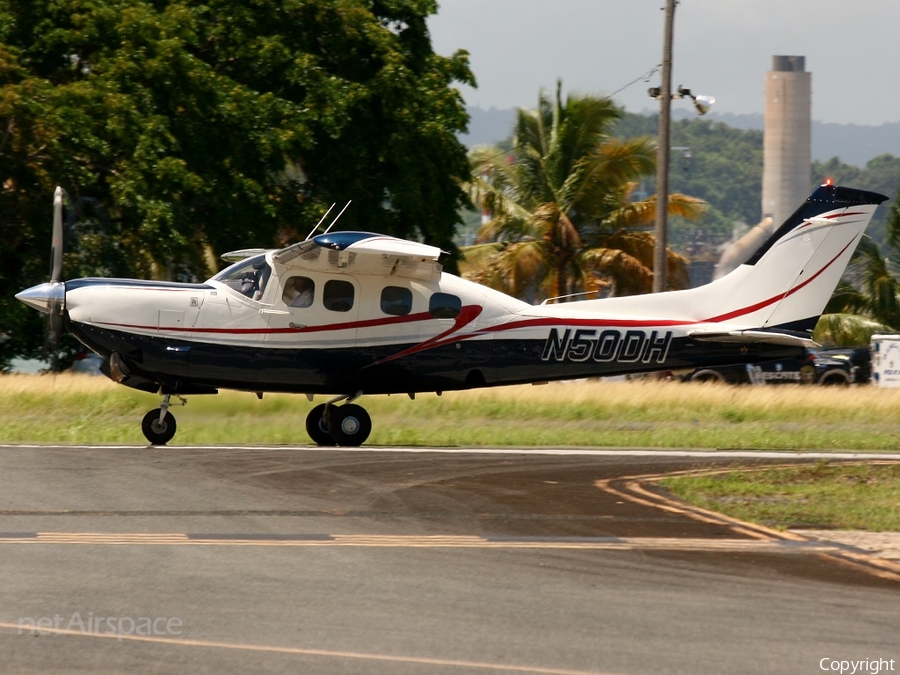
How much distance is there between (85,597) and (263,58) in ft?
77.9

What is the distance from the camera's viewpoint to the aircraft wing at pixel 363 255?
15.1 m

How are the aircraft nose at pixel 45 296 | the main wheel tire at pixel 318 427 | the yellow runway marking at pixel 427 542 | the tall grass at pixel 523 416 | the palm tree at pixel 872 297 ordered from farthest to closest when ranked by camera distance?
the palm tree at pixel 872 297 < the tall grass at pixel 523 416 < the main wheel tire at pixel 318 427 < the aircraft nose at pixel 45 296 < the yellow runway marking at pixel 427 542

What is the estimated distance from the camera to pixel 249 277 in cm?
1641

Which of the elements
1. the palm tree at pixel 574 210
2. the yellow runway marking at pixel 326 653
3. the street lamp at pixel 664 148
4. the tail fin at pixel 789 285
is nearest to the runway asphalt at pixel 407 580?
the yellow runway marking at pixel 326 653

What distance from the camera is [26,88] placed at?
25938mm

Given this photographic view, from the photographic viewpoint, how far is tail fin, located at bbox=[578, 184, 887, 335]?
17281 mm

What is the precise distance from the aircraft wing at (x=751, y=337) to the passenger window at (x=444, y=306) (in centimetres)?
331

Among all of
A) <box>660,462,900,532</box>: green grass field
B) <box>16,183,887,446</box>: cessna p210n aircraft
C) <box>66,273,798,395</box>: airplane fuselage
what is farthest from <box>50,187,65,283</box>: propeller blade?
<box>660,462,900,532</box>: green grass field

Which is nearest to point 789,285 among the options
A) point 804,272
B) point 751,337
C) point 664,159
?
point 804,272

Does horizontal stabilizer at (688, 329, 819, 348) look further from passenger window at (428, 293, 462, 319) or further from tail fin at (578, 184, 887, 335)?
passenger window at (428, 293, 462, 319)

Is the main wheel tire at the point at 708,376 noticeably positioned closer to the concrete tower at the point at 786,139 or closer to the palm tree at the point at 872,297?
the palm tree at the point at 872,297

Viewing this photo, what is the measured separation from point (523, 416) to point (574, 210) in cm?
1410

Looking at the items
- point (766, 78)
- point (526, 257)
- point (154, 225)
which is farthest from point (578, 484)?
point (766, 78)

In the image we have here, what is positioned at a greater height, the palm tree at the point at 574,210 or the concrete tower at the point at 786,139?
the concrete tower at the point at 786,139
